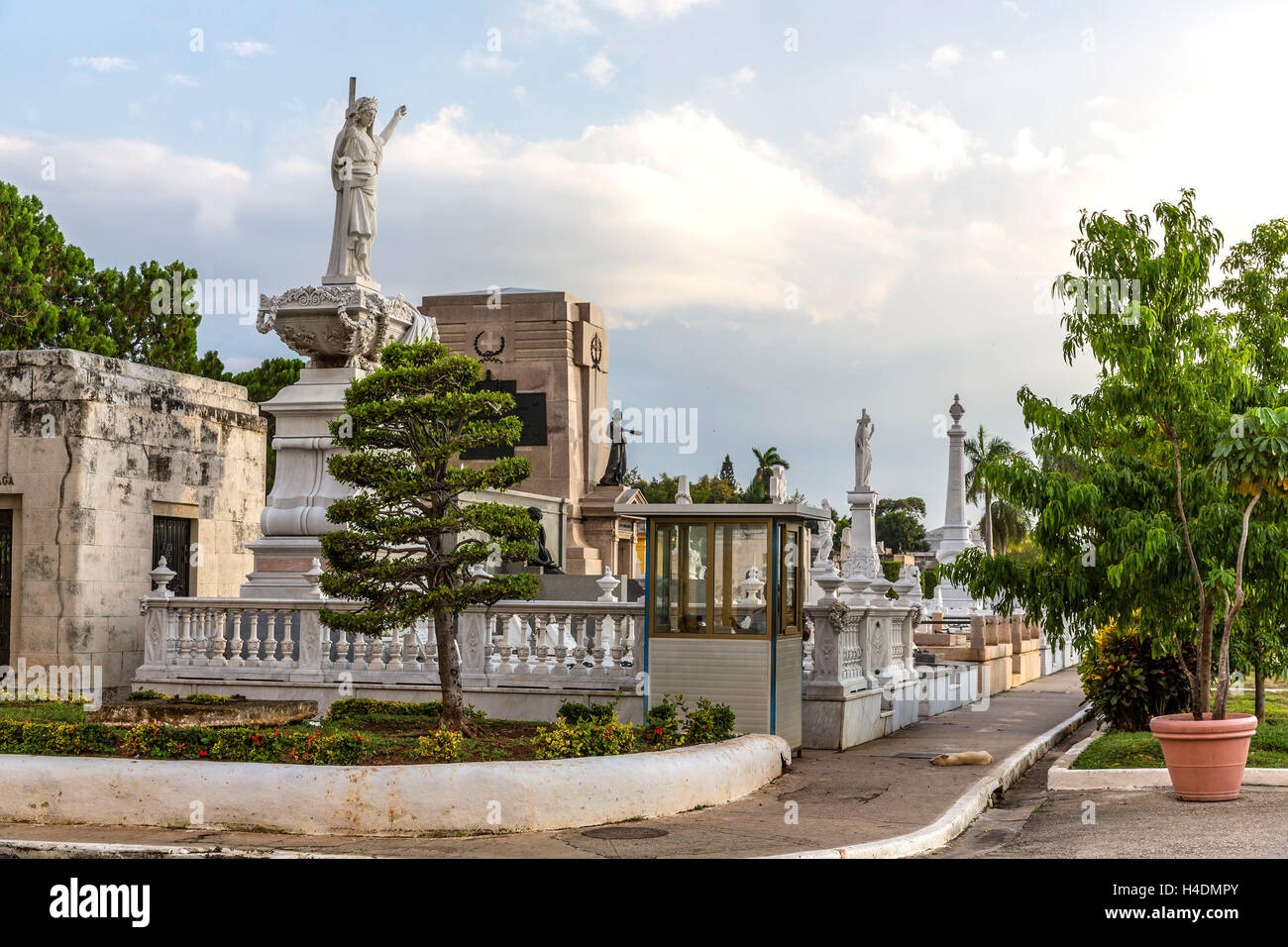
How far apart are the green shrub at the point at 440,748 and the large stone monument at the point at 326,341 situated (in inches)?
262

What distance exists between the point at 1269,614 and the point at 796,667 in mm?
4691

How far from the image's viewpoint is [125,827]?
1019cm

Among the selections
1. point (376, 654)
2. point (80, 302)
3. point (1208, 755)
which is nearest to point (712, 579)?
point (376, 654)

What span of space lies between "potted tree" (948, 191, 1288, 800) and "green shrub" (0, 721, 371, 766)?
651 cm

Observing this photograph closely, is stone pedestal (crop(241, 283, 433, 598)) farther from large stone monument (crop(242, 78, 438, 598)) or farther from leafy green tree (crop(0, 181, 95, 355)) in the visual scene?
leafy green tree (crop(0, 181, 95, 355))

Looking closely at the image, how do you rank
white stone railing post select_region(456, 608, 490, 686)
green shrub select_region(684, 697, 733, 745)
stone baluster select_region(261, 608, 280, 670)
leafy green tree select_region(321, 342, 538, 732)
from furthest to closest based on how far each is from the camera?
stone baluster select_region(261, 608, 280, 670) → white stone railing post select_region(456, 608, 490, 686) → green shrub select_region(684, 697, 733, 745) → leafy green tree select_region(321, 342, 538, 732)

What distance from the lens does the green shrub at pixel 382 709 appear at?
13.0 meters

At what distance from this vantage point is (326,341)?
1770cm

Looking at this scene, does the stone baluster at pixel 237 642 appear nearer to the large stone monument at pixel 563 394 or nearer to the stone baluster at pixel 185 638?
the stone baluster at pixel 185 638

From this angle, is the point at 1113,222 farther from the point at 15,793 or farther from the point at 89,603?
the point at 89,603

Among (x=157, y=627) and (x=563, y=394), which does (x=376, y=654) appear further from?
(x=563, y=394)

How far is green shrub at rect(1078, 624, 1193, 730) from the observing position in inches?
638

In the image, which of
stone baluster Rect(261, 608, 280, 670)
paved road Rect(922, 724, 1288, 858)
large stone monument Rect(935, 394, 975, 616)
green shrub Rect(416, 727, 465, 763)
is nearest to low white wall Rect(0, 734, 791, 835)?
green shrub Rect(416, 727, 465, 763)

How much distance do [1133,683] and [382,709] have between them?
9.11 metres
